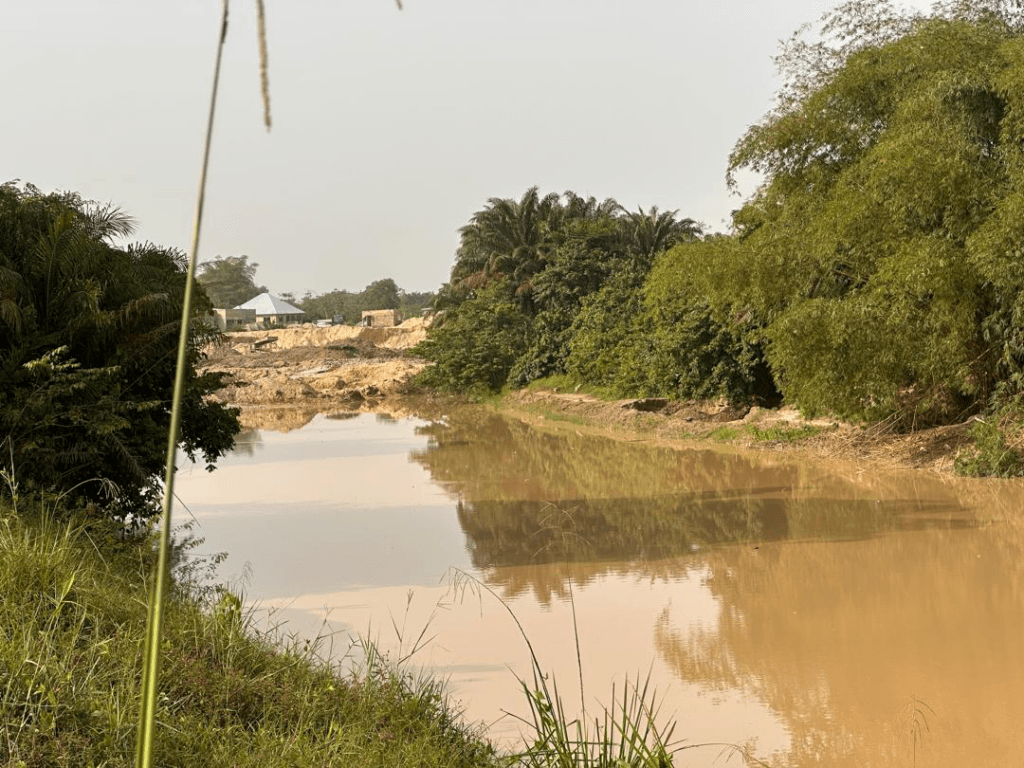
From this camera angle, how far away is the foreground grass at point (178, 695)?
3.70 meters

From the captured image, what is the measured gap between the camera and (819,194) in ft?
51.4

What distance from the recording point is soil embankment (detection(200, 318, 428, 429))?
116ft

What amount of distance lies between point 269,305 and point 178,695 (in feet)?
240

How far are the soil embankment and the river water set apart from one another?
13121mm

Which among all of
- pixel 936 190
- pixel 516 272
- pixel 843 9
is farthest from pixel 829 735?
pixel 516 272

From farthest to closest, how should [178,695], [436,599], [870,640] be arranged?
1. [436,599]
2. [870,640]
3. [178,695]

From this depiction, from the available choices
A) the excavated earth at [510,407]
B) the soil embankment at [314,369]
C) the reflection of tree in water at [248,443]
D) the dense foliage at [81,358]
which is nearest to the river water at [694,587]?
the excavated earth at [510,407]

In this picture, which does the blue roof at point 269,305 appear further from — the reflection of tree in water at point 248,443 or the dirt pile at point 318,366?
the reflection of tree in water at point 248,443

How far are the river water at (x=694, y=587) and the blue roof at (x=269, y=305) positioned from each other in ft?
195

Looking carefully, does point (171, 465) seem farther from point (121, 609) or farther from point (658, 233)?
point (658, 233)

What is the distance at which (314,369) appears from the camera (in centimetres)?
4428

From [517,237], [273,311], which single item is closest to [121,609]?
[517,237]

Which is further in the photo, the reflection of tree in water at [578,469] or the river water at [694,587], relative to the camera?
the reflection of tree in water at [578,469]

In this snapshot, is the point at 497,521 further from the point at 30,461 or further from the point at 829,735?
the point at 829,735
